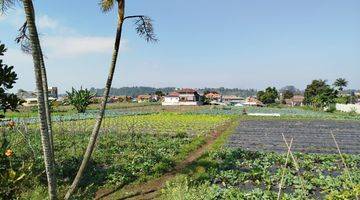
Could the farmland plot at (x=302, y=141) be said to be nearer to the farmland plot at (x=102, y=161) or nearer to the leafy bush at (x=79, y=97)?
the farmland plot at (x=102, y=161)

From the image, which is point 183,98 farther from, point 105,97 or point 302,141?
point 105,97

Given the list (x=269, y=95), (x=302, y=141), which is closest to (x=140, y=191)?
(x=302, y=141)

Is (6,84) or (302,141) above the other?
(6,84)

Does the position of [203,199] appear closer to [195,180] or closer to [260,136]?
[195,180]

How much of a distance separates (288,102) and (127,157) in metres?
158

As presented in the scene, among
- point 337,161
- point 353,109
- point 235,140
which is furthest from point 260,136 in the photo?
point 353,109

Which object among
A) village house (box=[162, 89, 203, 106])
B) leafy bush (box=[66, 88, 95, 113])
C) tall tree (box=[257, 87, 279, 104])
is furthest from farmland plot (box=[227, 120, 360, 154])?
tall tree (box=[257, 87, 279, 104])

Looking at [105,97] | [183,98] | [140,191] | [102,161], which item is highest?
[105,97]

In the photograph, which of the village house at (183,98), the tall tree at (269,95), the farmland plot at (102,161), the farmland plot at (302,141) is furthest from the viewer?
the tall tree at (269,95)

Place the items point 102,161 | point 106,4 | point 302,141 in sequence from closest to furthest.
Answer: point 106,4 < point 102,161 < point 302,141

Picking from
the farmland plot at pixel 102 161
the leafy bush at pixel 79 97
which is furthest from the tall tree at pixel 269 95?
the farmland plot at pixel 102 161

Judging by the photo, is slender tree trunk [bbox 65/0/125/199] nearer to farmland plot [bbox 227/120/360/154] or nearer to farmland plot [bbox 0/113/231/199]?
farmland plot [bbox 0/113/231/199]

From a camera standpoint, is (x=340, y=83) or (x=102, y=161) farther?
(x=340, y=83)

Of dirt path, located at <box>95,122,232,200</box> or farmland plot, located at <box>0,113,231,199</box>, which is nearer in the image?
farmland plot, located at <box>0,113,231,199</box>
